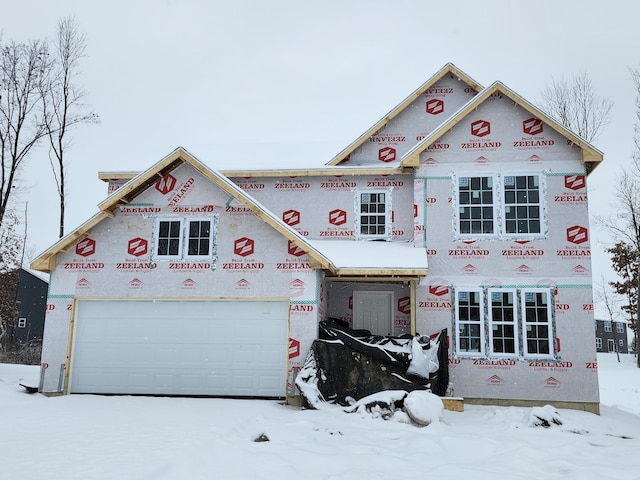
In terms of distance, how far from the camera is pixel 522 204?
47.0ft

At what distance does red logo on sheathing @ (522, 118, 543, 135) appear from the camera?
48.0 ft

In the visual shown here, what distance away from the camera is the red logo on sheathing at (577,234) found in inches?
548

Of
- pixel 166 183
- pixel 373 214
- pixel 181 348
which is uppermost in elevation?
pixel 166 183

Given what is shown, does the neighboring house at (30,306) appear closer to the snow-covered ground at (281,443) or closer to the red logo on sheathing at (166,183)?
the red logo on sheathing at (166,183)

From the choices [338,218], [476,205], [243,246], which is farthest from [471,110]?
[243,246]

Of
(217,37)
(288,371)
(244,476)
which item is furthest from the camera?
(217,37)

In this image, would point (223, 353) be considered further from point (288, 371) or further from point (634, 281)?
point (634, 281)

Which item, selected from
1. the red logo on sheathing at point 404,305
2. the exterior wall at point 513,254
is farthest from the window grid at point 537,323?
the red logo on sheathing at point 404,305

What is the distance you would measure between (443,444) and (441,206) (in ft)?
23.8

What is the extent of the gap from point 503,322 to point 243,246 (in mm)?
6742

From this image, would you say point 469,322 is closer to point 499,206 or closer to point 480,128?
point 499,206

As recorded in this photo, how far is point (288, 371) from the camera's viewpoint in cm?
1293

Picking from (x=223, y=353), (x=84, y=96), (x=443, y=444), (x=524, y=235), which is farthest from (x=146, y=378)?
(x=84, y=96)

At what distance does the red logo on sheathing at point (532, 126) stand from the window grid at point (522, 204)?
124 cm
